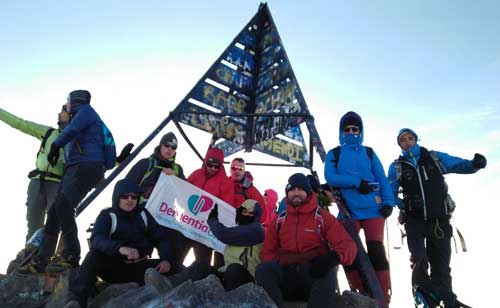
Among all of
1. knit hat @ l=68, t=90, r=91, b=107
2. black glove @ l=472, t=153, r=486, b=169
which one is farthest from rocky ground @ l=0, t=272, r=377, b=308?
black glove @ l=472, t=153, r=486, b=169

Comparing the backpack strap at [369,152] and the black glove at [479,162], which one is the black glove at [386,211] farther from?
the black glove at [479,162]

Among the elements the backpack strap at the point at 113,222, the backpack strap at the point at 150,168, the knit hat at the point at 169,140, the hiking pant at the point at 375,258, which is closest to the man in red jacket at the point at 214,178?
the knit hat at the point at 169,140

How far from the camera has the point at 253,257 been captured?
226 inches

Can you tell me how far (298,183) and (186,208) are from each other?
2.23m

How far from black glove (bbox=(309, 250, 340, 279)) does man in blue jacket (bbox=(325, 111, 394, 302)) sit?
1.06 m

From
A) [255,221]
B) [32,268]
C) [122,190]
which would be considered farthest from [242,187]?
[32,268]

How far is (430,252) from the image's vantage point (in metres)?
6.59

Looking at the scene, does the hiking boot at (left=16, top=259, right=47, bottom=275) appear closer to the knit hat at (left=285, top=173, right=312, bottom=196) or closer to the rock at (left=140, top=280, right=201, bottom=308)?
the rock at (left=140, top=280, right=201, bottom=308)

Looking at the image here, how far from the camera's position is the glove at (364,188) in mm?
6043

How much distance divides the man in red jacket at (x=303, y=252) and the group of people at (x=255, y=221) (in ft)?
0.04

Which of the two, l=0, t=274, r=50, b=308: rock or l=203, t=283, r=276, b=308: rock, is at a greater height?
l=203, t=283, r=276, b=308: rock

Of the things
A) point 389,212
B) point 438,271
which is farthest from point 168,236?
point 438,271

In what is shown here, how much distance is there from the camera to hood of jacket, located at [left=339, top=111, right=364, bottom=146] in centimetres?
660

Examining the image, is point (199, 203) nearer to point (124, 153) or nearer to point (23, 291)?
point (124, 153)
